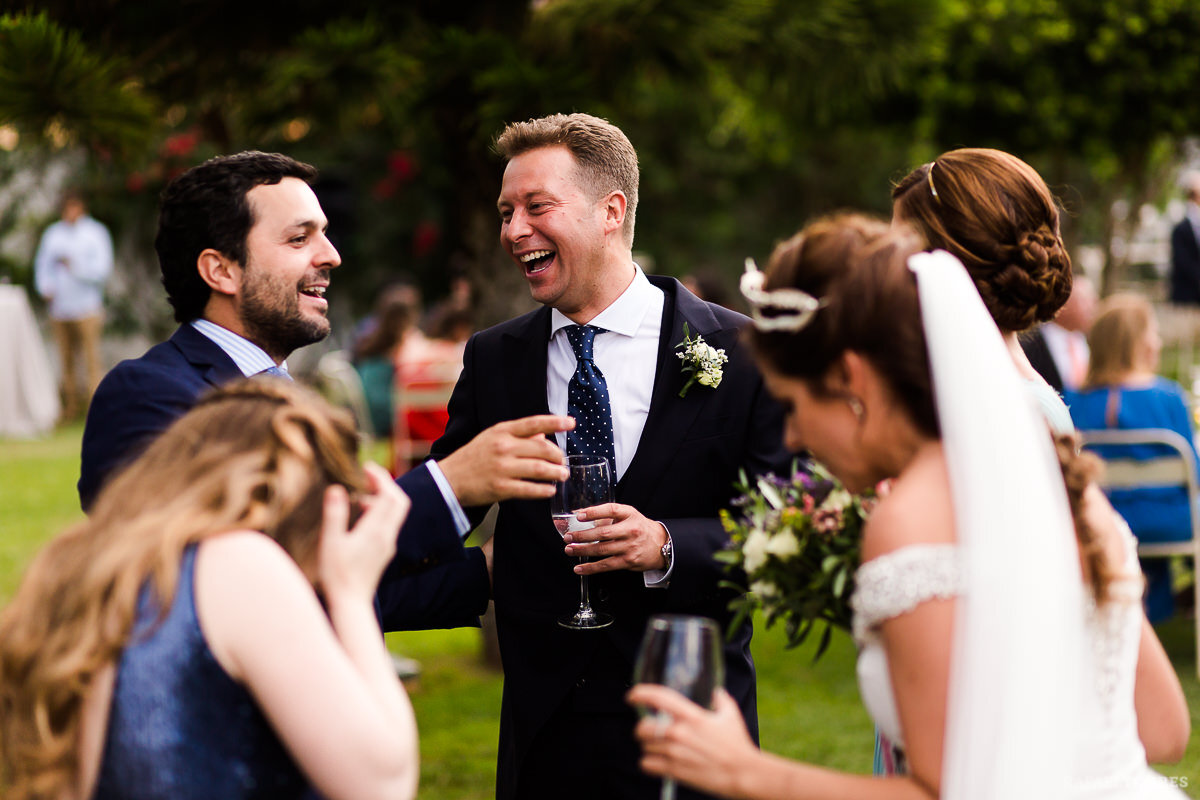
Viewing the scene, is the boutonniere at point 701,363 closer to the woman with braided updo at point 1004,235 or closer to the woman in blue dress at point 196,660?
the woman with braided updo at point 1004,235

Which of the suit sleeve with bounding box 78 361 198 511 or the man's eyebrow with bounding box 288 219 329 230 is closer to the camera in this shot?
the suit sleeve with bounding box 78 361 198 511

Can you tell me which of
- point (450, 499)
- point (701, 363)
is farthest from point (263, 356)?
point (701, 363)

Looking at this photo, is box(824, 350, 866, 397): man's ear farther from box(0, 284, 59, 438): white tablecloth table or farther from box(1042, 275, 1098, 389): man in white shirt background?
box(0, 284, 59, 438): white tablecloth table

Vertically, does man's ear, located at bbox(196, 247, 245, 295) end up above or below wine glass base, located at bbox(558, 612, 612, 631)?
above

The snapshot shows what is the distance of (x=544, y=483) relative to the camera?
8.90 ft

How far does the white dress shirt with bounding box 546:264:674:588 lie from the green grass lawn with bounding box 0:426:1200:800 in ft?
7.73

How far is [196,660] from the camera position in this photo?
180 cm

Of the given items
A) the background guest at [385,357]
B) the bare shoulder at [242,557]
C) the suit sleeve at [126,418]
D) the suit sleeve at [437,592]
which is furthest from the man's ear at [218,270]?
the background guest at [385,357]

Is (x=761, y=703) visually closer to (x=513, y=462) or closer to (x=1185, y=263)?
(x=513, y=462)

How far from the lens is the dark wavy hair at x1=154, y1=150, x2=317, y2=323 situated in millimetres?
2992

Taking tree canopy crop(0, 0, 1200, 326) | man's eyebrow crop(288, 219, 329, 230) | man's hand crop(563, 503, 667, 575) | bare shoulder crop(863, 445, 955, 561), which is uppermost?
tree canopy crop(0, 0, 1200, 326)

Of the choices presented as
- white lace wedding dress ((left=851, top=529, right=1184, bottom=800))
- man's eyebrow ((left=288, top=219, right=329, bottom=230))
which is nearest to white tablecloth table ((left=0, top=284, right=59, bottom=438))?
man's eyebrow ((left=288, top=219, right=329, bottom=230))

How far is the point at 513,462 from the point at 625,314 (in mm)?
794

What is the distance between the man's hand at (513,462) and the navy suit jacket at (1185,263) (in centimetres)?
1187
